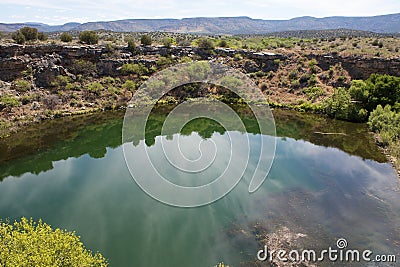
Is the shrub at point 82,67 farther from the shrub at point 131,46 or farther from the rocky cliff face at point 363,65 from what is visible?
the rocky cliff face at point 363,65

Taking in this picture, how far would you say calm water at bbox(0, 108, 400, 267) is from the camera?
17234 mm

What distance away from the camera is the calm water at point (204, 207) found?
17234 mm

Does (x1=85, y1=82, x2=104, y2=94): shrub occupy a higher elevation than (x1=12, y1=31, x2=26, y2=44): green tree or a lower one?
lower

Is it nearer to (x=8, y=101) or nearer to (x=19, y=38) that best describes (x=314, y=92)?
(x=8, y=101)

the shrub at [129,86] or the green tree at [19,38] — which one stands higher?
the green tree at [19,38]

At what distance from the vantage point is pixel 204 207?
2102cm

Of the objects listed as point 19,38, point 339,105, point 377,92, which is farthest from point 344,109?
point 19,38

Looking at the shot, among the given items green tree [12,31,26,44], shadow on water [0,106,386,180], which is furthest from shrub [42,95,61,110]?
green tree [12,31,26,44]

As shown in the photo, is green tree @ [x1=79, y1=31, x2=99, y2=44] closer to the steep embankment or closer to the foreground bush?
the steep embankment

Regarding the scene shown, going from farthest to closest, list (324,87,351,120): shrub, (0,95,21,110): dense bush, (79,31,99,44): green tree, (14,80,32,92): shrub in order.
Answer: (79,31,99,44): green tree
(14,80,32,92): shrub
(324,87,351,120): shrub
(0,95,21,110): dense bush

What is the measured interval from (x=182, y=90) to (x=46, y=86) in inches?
803

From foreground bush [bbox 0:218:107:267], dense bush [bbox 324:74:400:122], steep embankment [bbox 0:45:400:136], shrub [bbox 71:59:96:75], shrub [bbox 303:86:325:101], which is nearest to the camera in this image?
foreground bush [bbox 0:218:107:267]

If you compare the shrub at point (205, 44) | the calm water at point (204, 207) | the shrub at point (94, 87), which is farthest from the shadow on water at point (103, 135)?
the shrub at point (205, 44)

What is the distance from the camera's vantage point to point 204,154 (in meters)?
29.3
